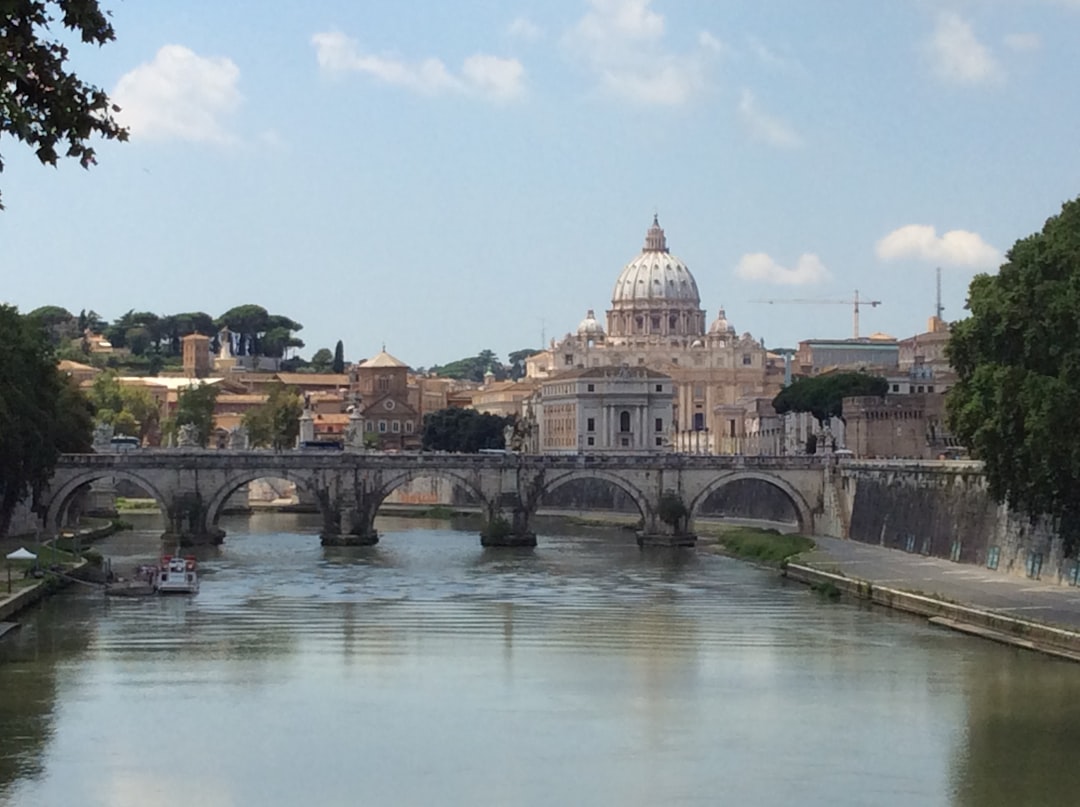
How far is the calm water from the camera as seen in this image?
26812 mm

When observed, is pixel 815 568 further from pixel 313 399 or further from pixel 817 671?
pixel 313 399

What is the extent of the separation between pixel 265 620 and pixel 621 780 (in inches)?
730

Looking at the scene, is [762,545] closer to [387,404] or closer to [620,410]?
[620,410]

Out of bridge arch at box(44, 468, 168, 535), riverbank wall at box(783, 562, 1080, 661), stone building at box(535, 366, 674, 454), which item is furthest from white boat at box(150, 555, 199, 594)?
stone building at box(535, 366, 674, 454)

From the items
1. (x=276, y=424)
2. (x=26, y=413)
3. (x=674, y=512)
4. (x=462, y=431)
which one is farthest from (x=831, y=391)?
(x=26, y=413)

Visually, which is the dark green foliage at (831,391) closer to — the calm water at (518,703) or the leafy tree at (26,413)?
the leafy tree at (26,413)

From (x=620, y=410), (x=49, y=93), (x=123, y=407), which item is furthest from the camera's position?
(x=620, y=410)

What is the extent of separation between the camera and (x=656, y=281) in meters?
192

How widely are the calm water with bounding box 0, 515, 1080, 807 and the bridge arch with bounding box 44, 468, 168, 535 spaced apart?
1766cm

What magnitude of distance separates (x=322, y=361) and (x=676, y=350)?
3272cm

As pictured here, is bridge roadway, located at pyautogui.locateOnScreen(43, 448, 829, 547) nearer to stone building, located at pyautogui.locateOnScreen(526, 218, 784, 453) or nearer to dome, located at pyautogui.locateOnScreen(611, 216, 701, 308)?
stone building, located at pyautogui.locateOnScreen(526, 218, 784, 453)

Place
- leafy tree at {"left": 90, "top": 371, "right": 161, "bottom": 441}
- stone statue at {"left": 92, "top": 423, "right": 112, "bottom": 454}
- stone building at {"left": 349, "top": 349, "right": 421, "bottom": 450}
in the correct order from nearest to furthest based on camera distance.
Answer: stone statue at {"left": 92, "top": 423, "right": 112, "bottom": 454} → leafy tree at {"left": 90, "top": 371, "right": 161, "bottom": 441} → stone building at {"left": 349, "top": 349, "right": 421, "bottom": 450}

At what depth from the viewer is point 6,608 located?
42.2 meters

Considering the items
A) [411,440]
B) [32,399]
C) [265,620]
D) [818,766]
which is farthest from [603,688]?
[411,440]
